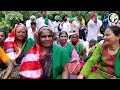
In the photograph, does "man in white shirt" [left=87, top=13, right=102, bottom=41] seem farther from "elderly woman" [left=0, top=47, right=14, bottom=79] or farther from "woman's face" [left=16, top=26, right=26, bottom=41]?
"elderly woman" [left=0, top=47, right=14, bottom=79]

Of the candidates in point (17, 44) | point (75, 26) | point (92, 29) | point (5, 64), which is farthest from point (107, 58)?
point (75, 26)

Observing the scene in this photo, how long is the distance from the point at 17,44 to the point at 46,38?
708 mm

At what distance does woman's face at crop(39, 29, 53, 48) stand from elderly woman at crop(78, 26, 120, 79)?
471 mm

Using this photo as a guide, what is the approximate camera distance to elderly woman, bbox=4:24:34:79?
425 cm

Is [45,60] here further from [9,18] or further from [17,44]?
[9,18]

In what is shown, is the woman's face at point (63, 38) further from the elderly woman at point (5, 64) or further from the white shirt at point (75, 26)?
the elderly woman at point (5, 64)

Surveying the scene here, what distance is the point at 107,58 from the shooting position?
12.2 ft

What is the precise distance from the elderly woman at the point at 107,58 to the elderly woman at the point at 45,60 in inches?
10.6

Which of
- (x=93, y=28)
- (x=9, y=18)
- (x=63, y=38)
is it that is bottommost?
(x=63, y=38)

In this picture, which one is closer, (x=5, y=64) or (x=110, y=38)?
(x=110, y=38)
